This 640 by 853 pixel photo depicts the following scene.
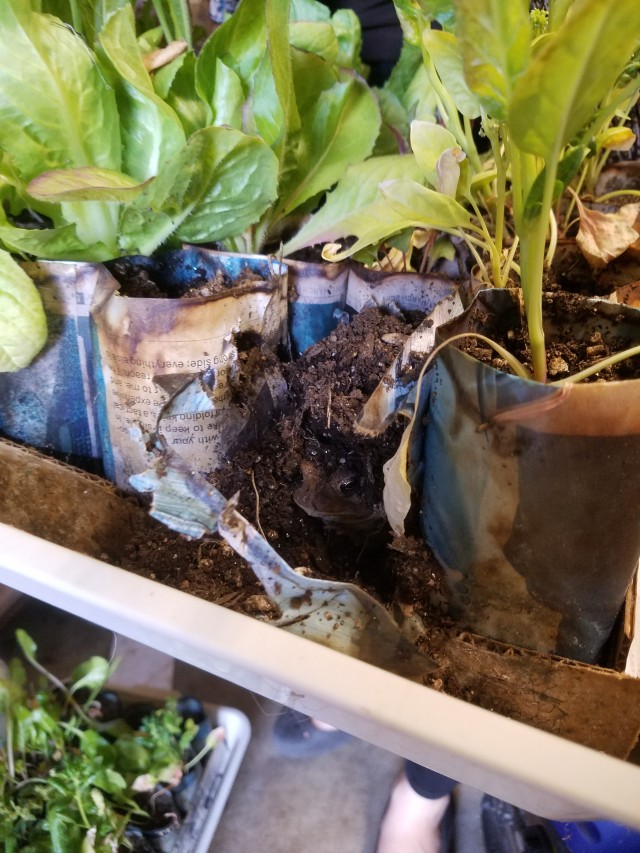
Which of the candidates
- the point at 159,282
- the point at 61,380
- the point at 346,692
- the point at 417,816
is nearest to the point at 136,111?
the point at 159,282

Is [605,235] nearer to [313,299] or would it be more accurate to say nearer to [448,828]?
[313,299]

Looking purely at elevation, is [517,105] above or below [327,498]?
above

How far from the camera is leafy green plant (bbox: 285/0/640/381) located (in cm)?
22

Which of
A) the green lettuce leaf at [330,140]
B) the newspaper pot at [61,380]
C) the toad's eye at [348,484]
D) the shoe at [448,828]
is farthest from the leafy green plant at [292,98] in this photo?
the shoe at [448,828]

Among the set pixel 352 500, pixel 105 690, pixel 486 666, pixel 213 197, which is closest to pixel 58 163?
pixel 213 197

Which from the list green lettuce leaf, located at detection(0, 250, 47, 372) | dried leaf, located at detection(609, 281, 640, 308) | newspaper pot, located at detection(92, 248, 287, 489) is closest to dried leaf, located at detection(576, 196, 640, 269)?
dried leaf, located at detection(609, 281, 640, 308)

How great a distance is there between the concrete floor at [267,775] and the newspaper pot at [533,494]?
0.51 m

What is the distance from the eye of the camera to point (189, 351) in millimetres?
477

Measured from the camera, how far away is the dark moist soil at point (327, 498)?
44 cm

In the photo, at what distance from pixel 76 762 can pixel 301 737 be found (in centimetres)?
31

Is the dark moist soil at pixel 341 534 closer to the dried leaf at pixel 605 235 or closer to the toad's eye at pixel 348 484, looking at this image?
the toad's eye at pixel 348 484

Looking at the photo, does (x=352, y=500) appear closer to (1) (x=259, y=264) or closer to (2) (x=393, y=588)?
(2) (x=393, y=588)

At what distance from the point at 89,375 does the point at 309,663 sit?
364 millimetres

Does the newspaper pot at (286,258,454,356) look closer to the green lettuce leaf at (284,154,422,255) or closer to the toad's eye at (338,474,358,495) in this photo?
the green lettuce leaf at (284,154,422,255)
